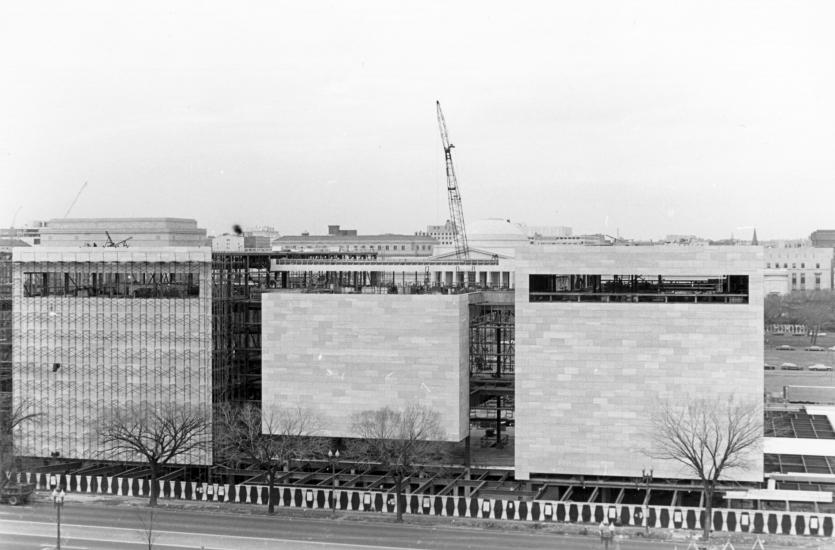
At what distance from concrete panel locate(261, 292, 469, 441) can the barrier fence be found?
511 centimetres

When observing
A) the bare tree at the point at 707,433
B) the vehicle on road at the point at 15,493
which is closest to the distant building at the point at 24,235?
the vehicle on road at the point at 15,493

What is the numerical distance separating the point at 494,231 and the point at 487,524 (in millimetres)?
92154

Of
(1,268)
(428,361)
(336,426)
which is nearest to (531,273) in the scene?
(428,361)

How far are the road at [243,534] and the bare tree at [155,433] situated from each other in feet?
A: 16.9

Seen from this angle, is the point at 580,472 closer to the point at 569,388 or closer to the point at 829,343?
the point at 569,388

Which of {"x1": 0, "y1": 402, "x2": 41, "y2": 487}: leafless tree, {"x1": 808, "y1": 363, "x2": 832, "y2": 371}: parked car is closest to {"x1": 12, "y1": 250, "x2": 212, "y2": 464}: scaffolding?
{"x1": 0, "y1": 402, "x2": 41, "y2": 487}: leafless tree

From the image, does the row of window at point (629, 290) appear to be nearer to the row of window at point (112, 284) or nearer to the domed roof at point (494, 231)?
the row of window at point (112, 284)

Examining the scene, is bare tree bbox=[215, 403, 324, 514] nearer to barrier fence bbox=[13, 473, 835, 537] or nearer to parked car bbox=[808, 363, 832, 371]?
barrier fence bbox=[13, 473, 835, 537]

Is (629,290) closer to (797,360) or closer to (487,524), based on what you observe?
(487,524)

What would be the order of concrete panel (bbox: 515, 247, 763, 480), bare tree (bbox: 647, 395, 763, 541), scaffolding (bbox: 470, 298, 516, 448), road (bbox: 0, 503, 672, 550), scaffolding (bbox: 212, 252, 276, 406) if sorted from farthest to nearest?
scaffolding (bbox: 212, 252, 276, 406), scaffolding (bbox: 470, 298, 516, 448), concrete panel (bbox: 515, 247, 763, 480), bare tree (bbox: 647, 395, 763, 541), road (bbox: 0, 503, 672, 550)

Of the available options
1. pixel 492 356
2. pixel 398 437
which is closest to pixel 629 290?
pixel 492 356

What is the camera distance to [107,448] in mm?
77812

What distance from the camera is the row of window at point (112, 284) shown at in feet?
258

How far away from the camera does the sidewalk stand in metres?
60.0
